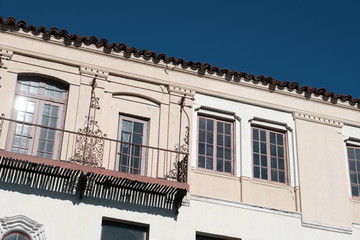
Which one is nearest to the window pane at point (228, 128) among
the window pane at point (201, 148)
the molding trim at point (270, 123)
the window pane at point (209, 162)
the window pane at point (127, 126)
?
the molding trim at point (270, 123)

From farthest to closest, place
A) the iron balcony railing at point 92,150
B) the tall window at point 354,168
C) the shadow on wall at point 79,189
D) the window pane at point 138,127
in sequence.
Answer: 1. the tall window at point 354,168
2. the window pane at point 138,127
3. the iron balcony railing at point 92,150
4. the shadow on wall at point 79,189

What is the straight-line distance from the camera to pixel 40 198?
15852 millimetres

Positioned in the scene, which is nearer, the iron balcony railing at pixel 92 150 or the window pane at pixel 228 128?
the iron balcony railing at pixel 92 150

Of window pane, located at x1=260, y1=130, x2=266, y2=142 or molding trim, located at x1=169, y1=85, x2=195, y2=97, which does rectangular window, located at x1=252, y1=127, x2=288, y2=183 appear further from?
molding trim, located at x1=169, y1=85, x2=195, y2=97

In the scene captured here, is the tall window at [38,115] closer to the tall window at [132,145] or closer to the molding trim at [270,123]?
the tall window at [132,145]

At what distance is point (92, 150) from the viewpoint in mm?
16922

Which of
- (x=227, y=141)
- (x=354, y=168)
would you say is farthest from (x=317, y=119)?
(x=227, y=141)

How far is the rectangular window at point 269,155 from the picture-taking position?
18.7 meters

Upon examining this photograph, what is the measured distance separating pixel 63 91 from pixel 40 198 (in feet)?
10.9

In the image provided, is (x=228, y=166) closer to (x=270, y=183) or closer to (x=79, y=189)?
(x=270, y=183)

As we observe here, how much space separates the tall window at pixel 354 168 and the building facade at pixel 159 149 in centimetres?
4

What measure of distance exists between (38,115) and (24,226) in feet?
10.7

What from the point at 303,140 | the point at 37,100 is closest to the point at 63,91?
the point at 37,100

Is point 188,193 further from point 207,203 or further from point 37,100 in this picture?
point 37,100
